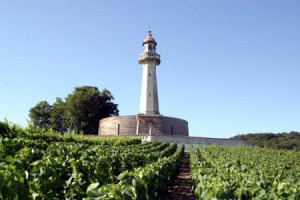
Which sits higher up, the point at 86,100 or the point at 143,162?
the point at 86,100

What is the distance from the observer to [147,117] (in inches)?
1794

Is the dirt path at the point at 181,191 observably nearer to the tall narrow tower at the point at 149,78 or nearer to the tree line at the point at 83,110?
the tall narrow tower at the point at 149,78

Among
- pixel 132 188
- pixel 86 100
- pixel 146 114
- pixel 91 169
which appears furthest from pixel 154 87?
pixel 132 188

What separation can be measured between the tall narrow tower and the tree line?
1107 centimetres

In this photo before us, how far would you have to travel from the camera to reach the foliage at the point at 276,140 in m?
73.5

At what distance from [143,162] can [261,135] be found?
81.5 meters

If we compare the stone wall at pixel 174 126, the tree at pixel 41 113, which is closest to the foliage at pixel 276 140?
the stone wall at pixel 174 126

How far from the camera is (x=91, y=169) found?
7219 mm

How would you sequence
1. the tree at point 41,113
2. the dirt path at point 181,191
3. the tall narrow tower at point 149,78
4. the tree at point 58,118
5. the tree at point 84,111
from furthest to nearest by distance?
the tree at point 41,113 → the tree at point 58,118 → the tree at point 84,111 → the tall narrow tower at point 149,78 → the dirt path at point 181,191

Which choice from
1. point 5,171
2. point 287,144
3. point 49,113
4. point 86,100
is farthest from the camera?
point 287,144

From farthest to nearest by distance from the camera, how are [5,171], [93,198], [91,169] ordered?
[91,169], [5,171], [93,198]

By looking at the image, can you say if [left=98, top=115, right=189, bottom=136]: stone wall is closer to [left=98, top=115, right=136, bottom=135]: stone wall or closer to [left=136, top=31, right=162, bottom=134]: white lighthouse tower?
[left=98, top=115, right=136, bottom=135]: stone wall

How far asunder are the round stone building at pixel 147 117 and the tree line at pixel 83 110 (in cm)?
659

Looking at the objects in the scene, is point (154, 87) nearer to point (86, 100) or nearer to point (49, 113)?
point (86, 100)
